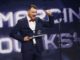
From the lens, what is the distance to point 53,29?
8.21 meters

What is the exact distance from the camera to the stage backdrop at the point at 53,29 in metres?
8.03

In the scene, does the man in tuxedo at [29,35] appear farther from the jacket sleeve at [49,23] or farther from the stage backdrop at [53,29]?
the stage backdrop at [53,29]

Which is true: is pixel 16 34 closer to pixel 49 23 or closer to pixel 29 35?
pixel 29 35

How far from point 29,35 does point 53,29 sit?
1.23 metres

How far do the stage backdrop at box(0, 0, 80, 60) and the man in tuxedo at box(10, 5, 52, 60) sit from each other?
91 cm

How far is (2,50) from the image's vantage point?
805 centimetres

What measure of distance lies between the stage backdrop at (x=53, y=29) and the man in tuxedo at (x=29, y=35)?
914 mm

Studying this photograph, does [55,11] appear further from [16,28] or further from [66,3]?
[16,28]

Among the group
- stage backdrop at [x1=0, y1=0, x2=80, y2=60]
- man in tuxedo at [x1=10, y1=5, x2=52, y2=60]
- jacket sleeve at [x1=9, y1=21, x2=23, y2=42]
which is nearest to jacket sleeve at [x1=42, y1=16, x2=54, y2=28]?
stage backdrop at [x1=0, y1=0, x2=80, y2=60]

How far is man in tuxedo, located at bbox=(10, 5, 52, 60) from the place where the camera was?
22.6 ft

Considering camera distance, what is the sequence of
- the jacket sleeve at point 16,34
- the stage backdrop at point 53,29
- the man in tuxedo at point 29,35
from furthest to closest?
1. the stage backdrop at point 53,29
2. the jacket sleeve at point 16,34
3. the man in tuxedo at point 29,35

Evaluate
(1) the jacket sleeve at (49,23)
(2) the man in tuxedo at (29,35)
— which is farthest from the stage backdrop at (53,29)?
(2) the man in tuxedo at (29,35)

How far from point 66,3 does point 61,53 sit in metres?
1.14

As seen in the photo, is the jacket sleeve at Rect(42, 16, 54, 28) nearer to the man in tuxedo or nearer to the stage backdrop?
the stage backdrop
